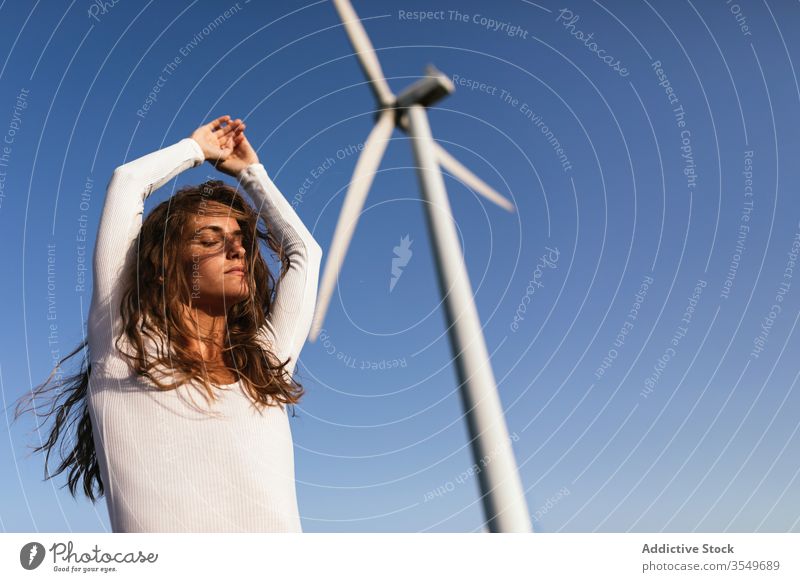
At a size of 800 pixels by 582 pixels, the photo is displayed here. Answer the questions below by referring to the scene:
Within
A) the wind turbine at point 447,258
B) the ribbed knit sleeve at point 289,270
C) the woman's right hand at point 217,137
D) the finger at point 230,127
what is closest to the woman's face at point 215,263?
the ribbed knit sleeve at point 289,270

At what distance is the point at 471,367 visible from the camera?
4984 millimetres

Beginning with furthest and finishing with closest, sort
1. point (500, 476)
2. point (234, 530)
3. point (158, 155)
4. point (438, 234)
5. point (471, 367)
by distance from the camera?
point (438, 234)
point (471, 367)
point (500, 476)
point (158, 155)
point (234, 530)

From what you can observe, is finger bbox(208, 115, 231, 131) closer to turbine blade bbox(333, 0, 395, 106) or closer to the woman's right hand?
the woman's right hand

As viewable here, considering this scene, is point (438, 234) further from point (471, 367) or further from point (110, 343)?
point (110, 343)

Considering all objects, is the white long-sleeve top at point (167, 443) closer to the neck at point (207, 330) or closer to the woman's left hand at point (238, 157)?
the neck at point (207, 330)

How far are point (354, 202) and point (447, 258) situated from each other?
980mm

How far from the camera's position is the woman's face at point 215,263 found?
2.98m

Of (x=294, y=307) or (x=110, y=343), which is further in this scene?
(x=294, y=307)

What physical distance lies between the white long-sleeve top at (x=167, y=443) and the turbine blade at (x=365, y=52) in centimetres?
317

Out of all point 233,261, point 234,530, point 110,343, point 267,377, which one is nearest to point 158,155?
point 233,261

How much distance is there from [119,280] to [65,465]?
0.80 metres

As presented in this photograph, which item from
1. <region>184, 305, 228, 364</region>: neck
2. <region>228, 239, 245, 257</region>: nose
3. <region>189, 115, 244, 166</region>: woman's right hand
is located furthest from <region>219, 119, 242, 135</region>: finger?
<region>184, 305, 228, 364</region>: neck

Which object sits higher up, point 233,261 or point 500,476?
point 233,261

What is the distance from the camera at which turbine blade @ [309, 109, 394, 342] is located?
16.6 feet
